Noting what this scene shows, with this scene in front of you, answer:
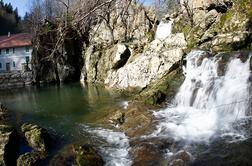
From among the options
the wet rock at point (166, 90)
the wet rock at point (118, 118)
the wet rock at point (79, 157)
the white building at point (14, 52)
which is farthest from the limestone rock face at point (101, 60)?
the wet rock at point (79, 157)

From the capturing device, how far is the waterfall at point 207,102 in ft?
62.3

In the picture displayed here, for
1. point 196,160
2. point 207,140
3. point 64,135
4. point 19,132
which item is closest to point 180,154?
point 196,160

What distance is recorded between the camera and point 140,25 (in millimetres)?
55406

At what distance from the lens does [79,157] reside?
16328 mm

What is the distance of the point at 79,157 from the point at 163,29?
31.1 m

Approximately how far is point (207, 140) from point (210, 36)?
15654 millimetres

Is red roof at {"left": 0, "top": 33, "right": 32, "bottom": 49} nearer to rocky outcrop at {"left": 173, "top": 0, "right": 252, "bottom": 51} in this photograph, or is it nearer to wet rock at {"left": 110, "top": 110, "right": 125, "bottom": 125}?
rocky outcrop at {"left": 173, "top": 0, "right": 252, "bottom": 51}

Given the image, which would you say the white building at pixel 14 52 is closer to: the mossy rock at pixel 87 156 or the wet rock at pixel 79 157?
the wet rock at pixel 79 157

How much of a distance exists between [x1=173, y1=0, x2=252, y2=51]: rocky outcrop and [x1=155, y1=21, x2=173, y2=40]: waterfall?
14.1 ft

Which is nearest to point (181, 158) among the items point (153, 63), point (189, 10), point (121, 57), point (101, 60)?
point (153, 63)

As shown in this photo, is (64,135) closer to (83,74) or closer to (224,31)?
(224,31)

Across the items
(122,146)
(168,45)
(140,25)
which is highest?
(140,25)

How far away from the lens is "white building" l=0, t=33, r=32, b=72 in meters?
68.9

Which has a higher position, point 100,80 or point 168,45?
point 168,45
